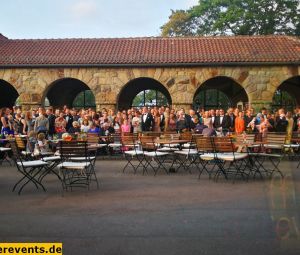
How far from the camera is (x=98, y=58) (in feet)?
66.0

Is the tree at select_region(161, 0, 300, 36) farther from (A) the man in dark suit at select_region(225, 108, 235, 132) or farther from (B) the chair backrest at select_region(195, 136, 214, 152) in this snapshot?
(B) the chair backrest at select_region(195, 136, 214, 152)

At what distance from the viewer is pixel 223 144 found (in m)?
9.45

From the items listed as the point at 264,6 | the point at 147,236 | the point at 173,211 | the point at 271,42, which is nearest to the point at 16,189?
the point at 173,211

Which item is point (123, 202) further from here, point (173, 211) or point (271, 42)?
point (271, 42)

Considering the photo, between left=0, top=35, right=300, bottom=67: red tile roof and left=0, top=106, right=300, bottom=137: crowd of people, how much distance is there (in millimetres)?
4333

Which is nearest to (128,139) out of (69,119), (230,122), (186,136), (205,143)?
(186,136)

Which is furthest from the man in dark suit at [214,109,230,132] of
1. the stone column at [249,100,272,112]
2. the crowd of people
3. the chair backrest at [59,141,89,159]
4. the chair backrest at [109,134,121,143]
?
the chair backrest at [59,141,89,159]

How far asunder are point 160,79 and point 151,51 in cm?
226

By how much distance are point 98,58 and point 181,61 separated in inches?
159

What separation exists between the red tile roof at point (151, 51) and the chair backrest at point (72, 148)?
37.5 ft

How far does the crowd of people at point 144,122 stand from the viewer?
13945mm

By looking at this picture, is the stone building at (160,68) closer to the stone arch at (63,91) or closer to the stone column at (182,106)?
the stone column at (182,106)

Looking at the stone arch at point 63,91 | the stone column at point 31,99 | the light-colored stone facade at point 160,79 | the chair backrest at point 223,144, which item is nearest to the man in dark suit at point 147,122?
the light-colored stone facade at point 160,79

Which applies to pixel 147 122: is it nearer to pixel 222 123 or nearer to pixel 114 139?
pixel 114 139
